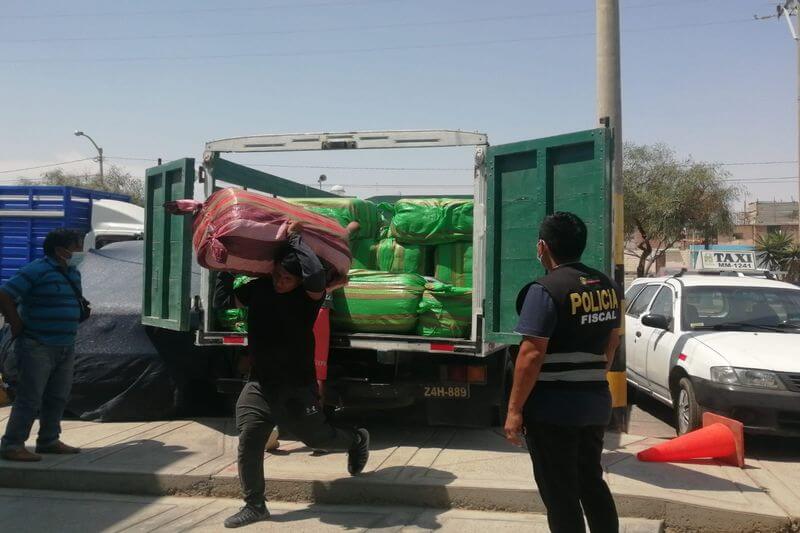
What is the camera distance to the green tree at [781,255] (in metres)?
32.2

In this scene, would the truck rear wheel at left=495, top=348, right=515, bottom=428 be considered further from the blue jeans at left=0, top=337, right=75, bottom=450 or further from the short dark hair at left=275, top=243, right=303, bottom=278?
the blue jeans at left=0, top=337, right=75, bottom=450

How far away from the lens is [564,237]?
141 inches

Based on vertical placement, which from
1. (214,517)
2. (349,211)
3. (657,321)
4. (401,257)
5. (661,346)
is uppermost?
(349,211)

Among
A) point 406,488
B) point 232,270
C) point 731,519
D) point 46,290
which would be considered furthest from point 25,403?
point 731,519

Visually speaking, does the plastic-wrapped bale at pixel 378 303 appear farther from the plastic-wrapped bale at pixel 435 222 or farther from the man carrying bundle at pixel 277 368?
the man carrying bundle at pixel 277 368

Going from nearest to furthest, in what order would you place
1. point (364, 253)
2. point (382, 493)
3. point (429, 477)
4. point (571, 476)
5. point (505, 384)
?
point (571, 476) < point (382, 493) < point (429, 477) < point (505, 384) < point (364, 253)

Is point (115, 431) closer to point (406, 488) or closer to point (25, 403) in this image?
point (25, 403)

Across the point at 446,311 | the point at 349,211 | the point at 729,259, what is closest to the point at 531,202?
the point at 446,311

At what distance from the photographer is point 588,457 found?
3533 mm

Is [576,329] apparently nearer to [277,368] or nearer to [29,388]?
[277,368]

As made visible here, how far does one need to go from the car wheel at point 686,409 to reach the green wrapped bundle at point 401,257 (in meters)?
2.59

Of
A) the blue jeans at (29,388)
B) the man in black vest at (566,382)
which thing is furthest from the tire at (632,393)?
the blue jeans at (29,388)

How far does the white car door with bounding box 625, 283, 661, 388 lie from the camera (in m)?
8.24

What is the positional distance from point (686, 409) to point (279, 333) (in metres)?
4.03
